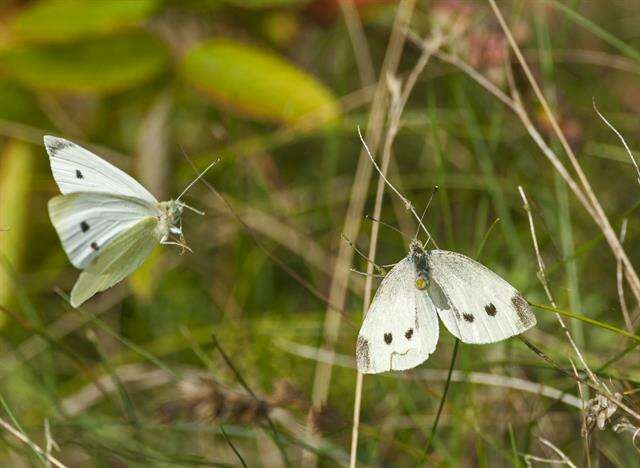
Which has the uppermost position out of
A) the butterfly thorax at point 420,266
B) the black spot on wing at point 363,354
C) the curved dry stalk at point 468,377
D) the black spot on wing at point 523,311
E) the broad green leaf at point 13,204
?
the broad green leaf at point 13,204

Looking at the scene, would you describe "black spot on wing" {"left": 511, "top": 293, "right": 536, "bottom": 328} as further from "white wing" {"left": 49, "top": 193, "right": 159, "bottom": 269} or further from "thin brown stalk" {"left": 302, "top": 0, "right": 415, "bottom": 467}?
"thin brown stalk" {"left": 302, "top": 0, "right": 415, "bottom": 467}

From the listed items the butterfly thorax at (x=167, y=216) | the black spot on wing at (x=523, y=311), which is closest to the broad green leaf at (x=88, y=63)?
the butterfly thorax at (x=167, y=216)

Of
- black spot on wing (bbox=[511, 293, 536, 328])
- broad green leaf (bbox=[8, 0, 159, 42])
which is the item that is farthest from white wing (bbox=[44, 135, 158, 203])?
broad green leaf (bbox=[8, 0, 159, 42])

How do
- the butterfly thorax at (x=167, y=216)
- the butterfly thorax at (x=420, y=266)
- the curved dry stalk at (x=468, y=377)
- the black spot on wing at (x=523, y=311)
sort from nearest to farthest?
the black spot on wing at (x=523, y=311) < the butterfly thorax at (x=420, y=266) < the butterfly thorax at (x=167, y=216) < the curved dry stalk at (x=468, y=377)

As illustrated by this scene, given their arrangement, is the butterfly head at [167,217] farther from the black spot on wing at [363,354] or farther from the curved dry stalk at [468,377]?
the curved dry stalk at [468,377]

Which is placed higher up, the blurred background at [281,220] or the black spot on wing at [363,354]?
the blurred background at [281,220]

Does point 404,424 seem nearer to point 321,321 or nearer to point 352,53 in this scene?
point 321,321

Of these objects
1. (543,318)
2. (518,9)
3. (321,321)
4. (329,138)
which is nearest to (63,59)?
(329,138)

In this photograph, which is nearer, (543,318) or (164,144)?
(543,318)
